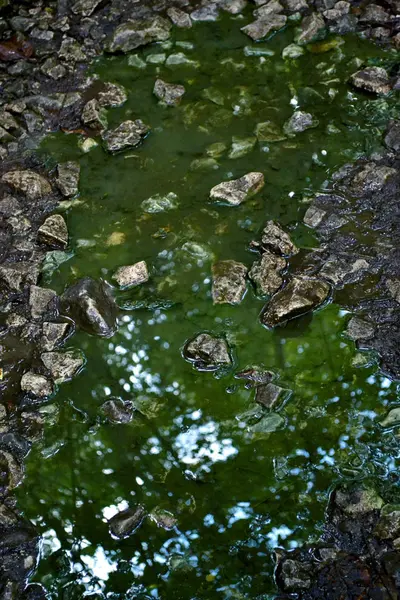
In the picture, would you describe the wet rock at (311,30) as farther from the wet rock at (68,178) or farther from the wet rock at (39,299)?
the wet rock at (39,299)

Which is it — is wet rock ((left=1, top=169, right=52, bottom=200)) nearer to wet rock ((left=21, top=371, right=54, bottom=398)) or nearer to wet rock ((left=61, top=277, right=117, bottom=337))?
wet rock ((left=61, top=277, right=117, bottom=337))

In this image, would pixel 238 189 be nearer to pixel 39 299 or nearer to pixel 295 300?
pixel 295 300

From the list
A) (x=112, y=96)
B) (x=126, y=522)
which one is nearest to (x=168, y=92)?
(x=112, y=96)

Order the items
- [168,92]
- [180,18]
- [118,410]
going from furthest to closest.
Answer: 1. [180,18]
2. [168,92]
3. [118,410]

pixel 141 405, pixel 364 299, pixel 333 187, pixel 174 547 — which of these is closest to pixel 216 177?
pixel 333 187

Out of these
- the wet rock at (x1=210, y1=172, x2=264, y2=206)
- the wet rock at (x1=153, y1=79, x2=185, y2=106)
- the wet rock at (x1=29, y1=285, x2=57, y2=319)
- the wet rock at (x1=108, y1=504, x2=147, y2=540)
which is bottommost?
the wet rock at (x1=108, y1=504, x2=147, y2=540)

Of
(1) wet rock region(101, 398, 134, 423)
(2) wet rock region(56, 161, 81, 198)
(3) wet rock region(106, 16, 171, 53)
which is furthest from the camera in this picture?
(3) wet rock region(106, 16, 171, 53)

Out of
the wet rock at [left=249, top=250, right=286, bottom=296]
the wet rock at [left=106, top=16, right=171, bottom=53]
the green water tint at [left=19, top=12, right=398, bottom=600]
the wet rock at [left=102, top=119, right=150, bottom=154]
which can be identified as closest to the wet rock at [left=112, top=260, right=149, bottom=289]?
the green water tint at [left=19, top=12, right=398, bottom=600]
